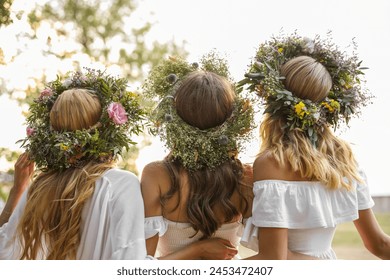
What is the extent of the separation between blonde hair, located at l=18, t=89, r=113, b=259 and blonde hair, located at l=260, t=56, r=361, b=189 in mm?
931

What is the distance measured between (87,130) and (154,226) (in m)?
0.64

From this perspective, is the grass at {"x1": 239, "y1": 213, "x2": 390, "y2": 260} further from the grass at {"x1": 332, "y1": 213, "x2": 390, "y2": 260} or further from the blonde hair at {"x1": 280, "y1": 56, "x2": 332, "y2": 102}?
the blonde hair at {"x1": 280, "y1": 56, "x2": 332, "y2": 102}

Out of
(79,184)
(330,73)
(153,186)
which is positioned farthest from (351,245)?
(79,184)

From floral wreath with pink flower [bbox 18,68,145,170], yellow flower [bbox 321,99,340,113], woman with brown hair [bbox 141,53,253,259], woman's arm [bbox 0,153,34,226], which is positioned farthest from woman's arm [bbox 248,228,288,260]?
woman's arm [bbox 0,153,34,226]

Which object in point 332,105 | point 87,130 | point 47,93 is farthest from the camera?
point 47,93

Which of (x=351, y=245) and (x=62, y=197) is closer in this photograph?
(x=62, y=197)

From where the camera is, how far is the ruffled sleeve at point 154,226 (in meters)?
3.11

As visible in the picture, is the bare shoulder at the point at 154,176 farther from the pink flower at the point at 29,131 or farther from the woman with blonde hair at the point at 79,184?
the pink flower at the point at 29,131

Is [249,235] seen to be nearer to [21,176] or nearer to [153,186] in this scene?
[153,186]

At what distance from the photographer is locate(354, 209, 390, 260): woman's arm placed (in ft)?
11.0

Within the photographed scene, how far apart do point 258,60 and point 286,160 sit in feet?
2.23

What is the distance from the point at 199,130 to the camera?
3268mm
